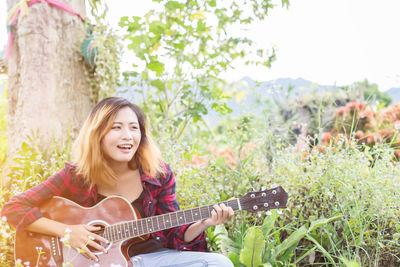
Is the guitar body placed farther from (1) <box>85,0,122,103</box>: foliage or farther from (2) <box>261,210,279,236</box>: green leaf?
(1) <box>85,0,122,103</box>: foliage

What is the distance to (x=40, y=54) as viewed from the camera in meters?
3.57

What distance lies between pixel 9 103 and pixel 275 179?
109 inches

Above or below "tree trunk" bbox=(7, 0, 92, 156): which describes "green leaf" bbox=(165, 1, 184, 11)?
above

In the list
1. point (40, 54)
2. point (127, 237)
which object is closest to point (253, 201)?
point (127, 237)

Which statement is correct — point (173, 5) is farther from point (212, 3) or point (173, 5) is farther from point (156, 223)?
point (156, 223)

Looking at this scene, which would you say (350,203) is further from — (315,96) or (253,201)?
(315,96)

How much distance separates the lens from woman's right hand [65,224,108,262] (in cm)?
188

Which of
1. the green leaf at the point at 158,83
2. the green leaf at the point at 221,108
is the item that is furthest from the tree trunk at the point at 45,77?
the green leaf at the point at 221,108

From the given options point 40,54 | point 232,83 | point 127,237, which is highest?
point 40,54

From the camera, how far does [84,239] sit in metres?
1.90

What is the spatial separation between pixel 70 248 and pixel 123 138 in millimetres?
635

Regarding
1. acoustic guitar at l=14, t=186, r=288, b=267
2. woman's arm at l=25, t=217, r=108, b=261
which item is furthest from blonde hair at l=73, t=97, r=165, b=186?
woman's arm at l=25, t=217, r=108, b=261

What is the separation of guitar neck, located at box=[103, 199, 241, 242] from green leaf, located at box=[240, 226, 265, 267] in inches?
8.6

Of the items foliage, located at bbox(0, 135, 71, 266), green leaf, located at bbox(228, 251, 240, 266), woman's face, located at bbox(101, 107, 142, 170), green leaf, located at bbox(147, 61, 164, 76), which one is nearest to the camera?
woman's face, located at bbox(101, 107, 142, 170)
